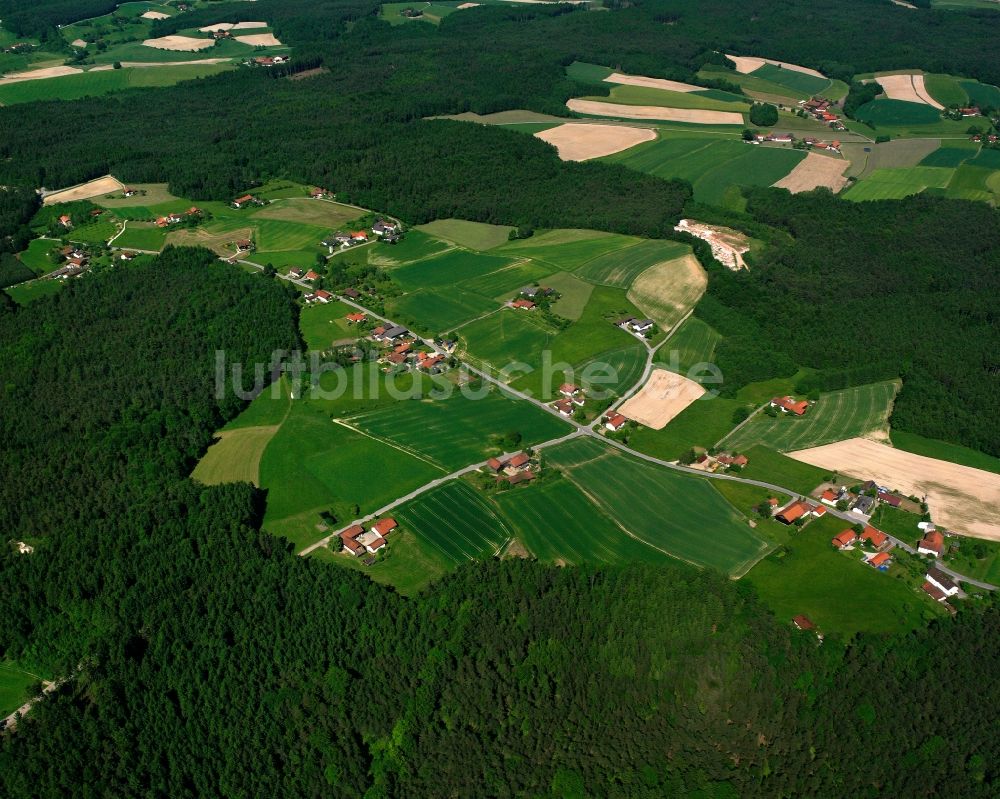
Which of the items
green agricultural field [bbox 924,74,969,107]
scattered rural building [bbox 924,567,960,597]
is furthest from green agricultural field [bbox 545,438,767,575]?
green agricultural field [bbox 924,74,969,107]

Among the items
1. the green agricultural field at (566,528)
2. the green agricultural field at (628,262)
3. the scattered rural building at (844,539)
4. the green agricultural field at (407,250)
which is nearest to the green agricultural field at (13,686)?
the green agricultural field at (566,528)

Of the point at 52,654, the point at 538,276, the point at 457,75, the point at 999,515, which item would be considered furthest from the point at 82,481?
the point at 457,75

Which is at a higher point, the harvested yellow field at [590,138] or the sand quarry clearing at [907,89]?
the harvested yellow field at [590,138]

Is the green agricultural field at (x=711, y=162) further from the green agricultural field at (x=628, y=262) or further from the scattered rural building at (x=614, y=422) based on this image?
the scattered rural building at (x=614, y=422)

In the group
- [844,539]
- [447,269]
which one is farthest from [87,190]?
[844,539]

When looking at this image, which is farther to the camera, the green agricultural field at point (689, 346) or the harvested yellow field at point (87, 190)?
the harvested yellow field at point (87, 190)

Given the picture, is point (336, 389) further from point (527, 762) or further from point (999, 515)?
point (999, 515)

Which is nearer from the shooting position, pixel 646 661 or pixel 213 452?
pixel 646 661
